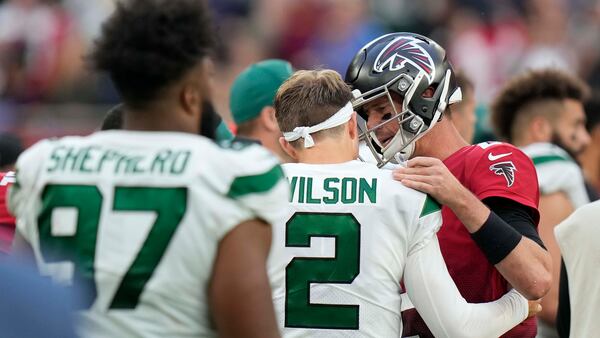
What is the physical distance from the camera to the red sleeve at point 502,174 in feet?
12.5

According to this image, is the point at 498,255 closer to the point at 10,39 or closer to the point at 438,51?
the point at 438,51

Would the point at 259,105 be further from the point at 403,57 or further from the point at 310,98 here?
the point at 310,98

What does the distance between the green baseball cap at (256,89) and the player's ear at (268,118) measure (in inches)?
0.9

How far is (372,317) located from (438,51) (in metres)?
1.07

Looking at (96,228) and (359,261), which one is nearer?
(96,228)

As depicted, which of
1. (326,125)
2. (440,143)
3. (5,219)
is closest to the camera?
(326,125)

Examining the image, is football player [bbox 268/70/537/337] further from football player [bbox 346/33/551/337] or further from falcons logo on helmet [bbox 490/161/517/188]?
falcons logo on helmet [bbox 490/161/517/188]

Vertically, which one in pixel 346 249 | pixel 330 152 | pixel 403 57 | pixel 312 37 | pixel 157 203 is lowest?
pixel 312 37

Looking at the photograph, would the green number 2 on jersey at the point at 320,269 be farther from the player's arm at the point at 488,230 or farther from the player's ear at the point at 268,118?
the player's ear at the point at 268,118

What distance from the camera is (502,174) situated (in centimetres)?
385

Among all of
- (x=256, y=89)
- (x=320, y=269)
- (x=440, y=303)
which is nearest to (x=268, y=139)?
(x=256, y=89)

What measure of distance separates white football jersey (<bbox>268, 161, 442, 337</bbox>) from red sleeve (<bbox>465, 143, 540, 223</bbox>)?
32cm

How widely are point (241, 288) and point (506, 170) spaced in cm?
140

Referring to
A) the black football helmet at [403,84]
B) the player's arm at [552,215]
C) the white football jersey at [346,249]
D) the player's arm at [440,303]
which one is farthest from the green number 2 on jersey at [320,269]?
the player's arm at [552,215]
